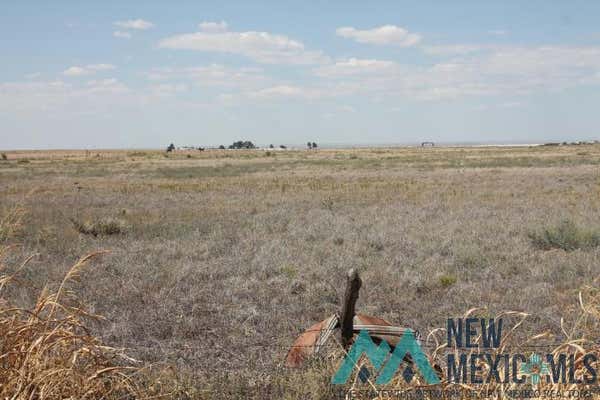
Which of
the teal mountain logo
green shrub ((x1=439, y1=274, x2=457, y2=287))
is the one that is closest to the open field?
green shrub ((x1=439, y1=274, x2=457, y2=287))

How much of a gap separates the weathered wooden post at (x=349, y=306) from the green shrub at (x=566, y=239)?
862cm

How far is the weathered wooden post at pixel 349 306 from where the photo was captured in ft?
14.6

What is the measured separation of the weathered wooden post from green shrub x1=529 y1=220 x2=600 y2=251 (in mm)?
8622

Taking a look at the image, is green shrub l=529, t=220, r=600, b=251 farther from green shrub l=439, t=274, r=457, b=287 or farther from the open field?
green shrub l=439, t=274, r=457, b=287

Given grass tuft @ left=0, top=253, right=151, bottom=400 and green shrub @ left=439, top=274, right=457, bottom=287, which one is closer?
grass tuft @ left=0, top=253, right=151, bottom=400

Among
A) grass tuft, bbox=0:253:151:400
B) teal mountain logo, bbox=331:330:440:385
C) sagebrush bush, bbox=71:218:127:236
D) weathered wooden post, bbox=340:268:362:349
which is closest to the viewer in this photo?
grass tuft, bbox=0:253:151:400

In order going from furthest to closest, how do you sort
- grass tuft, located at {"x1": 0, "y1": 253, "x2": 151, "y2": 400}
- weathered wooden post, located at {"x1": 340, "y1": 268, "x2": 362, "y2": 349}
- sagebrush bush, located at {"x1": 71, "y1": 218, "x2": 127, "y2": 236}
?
sagebrush bush, located at {"x1": 71, "y1": 218, "x2": 127, "y2": 236} → weathered wooden post, located at {"x1": 340, "y1": 268, "x2": 362, "y2": 349} → grass tuft, located at {"x1": 0, "y1": 253, "x2": 151, "y2": 400}

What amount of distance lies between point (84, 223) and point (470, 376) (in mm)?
12950

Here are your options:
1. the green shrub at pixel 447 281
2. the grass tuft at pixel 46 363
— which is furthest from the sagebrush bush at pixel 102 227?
the grass tuft at pixel 46 363

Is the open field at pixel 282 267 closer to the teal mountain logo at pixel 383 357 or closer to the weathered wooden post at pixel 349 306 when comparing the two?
the teal mountain logo at pixel 383 357

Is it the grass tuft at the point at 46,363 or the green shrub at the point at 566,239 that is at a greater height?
the grass tuft at the point at 46,363

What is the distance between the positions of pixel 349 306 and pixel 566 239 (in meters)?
9.13

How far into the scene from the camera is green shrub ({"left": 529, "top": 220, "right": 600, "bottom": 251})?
1183cm

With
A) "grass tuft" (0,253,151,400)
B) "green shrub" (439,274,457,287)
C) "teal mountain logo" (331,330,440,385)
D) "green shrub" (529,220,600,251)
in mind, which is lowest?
"green shrub" (439,274,457,287)
